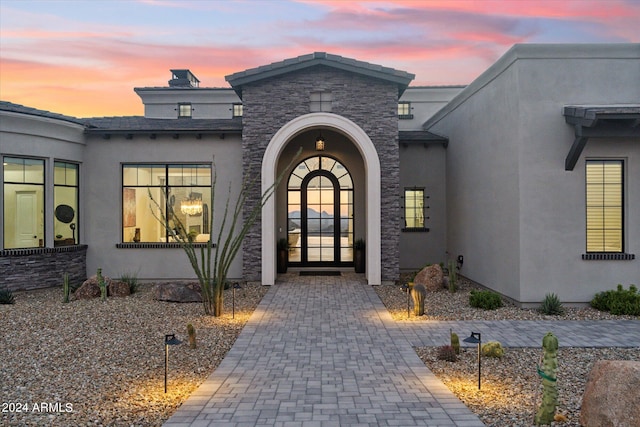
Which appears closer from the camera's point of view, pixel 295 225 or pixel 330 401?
pixel 330 401

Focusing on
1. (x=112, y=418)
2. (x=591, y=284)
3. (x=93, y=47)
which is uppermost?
(x=93, y=47)

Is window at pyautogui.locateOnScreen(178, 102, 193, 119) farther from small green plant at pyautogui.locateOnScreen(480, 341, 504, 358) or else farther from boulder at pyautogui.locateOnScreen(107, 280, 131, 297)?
small green plant at pyautogui.locateOnScreen(480, 341, 504, 358)

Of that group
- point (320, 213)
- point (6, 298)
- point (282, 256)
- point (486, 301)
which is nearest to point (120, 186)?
point (6, 298)

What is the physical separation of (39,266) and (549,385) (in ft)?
42.6

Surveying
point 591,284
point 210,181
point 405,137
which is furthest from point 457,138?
point 210,181

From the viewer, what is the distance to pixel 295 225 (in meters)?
16.2

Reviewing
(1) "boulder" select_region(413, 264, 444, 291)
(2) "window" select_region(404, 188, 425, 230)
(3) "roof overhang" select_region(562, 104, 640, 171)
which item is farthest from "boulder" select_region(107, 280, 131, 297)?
(3) "roof overhang" select_region(562, 104, 640, 171)

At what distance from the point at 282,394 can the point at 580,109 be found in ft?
27.6

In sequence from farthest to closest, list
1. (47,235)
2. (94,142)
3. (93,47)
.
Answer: (93,47)
(94,142)
(47,235)

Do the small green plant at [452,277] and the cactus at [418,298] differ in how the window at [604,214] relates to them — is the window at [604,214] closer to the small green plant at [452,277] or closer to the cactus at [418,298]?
the small green plant at [452,277]

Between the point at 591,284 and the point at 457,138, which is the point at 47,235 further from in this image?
the point at 591,284

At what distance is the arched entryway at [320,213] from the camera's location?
16.1 metres

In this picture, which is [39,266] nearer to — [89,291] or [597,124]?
[89,291]

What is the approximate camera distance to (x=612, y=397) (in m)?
4.16
